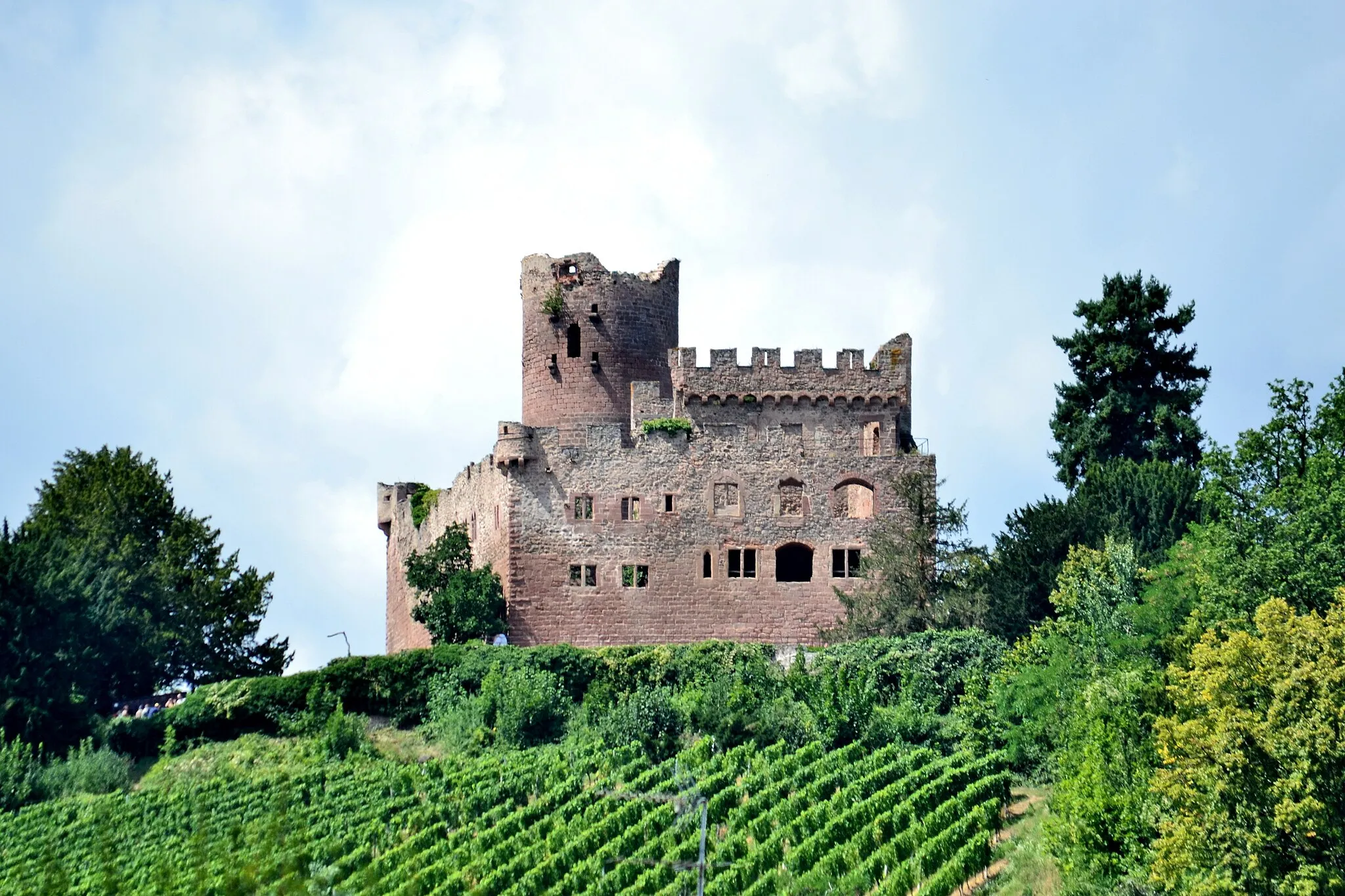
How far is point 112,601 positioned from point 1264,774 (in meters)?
28.4

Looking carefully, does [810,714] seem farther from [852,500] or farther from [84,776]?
[84,776]

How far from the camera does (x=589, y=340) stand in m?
58.8

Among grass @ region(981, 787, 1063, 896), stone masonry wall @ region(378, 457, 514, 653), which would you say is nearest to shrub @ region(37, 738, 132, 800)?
stone masonry wall @ region(378, 457, 514, 653)

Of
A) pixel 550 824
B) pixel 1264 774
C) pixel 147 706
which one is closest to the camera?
pixel 1264 774

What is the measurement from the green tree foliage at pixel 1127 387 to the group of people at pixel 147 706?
2139cm

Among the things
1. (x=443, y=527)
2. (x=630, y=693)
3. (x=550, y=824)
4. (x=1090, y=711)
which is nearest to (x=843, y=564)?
(x=630, y=693)

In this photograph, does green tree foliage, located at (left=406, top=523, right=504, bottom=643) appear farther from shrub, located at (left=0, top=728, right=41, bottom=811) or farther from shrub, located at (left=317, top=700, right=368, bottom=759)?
shrub, located at (left=0, top=728, right=41, bottom=811)

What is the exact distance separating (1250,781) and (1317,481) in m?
9.43

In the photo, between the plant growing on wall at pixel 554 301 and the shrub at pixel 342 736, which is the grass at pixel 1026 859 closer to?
the shrub at pixel 342 736

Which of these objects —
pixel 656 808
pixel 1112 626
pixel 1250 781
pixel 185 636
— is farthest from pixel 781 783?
pixel 185 636

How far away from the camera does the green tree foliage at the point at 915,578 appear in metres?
51.6

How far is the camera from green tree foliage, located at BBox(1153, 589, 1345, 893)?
116 ft

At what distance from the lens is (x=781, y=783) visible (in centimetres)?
4478

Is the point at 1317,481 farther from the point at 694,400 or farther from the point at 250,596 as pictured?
the point at 250,596
